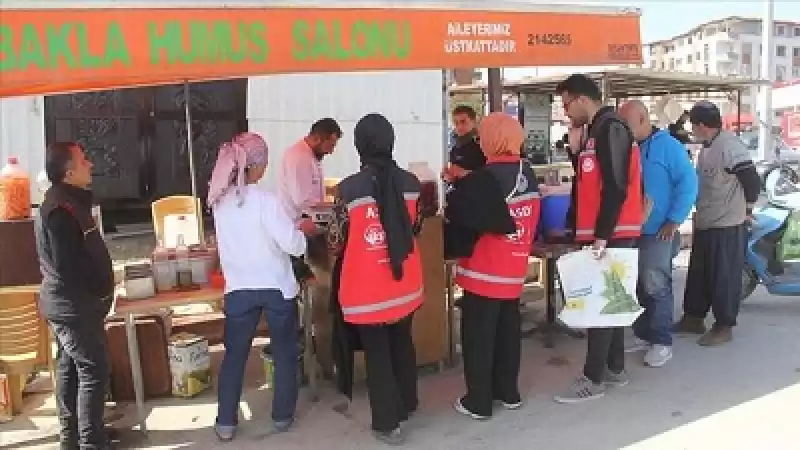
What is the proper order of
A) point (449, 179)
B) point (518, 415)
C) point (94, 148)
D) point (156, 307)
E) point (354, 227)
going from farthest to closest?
point (94, 148)
point (449, 179)
point (518, 415)
point (156, 307)
point (354, 227)

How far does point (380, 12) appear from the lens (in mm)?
3367

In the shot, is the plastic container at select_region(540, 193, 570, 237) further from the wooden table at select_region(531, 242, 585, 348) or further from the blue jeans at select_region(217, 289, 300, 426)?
the blue jeans at select_region(217, 289, 300, 426)

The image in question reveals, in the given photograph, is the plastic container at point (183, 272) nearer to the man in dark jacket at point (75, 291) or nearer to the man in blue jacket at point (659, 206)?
the man in dark jacket at point (75, 291)

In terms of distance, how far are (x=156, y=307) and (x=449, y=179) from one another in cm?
184

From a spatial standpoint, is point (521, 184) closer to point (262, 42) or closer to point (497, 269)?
point (497, 269)

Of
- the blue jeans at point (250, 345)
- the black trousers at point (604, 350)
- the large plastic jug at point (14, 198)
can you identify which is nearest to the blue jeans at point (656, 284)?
the black trousers at point (604, 350)

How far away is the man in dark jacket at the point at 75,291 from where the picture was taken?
3.41 meters

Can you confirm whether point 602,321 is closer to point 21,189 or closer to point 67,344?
point 67,344

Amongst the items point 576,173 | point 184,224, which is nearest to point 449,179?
point 576,173

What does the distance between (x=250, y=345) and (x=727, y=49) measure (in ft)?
226

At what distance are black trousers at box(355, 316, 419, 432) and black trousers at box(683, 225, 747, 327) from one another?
8.47 ft

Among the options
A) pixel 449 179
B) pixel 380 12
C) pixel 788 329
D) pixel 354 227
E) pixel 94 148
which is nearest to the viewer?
pixel 380 12

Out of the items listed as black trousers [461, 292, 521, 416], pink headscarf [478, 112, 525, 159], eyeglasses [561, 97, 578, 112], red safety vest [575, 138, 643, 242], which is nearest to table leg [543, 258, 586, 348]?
red safety vest [575, 138, 643, 242]

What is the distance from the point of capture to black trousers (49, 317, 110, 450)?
3548mm
